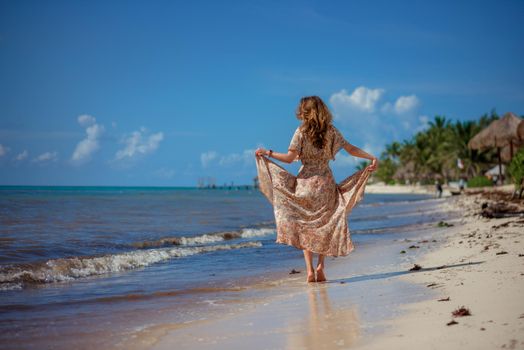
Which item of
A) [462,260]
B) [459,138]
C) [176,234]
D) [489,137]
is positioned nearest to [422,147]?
[459,138]

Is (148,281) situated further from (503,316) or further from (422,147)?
(422,147)

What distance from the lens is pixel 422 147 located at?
84875 mm

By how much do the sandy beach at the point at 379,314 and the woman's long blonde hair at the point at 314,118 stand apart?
186 cm

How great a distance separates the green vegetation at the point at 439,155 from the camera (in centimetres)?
6450

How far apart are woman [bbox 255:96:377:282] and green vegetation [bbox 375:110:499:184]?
57808 mm

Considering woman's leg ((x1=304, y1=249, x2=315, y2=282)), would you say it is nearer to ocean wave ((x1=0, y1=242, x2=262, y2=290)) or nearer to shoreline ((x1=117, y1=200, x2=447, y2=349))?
shoreline ((x1=117, y1=200, x2=447, y2=349))

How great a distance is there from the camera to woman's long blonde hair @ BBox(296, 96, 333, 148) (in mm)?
6406

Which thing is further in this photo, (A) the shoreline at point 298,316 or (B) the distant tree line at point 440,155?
(B) the distant tree line at point 440,155

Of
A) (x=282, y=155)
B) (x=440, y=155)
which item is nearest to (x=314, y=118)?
(x=282, y=155)

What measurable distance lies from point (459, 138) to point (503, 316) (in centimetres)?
6564

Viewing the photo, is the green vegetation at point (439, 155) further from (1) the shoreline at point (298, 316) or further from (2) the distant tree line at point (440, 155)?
(1) the shoreline at point (298, 316)

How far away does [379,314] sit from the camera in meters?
4.44

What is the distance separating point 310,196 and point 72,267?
14.2 ft

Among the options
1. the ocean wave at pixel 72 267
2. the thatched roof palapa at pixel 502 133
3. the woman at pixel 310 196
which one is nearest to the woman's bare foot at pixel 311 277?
the woman at pixel 310 196
